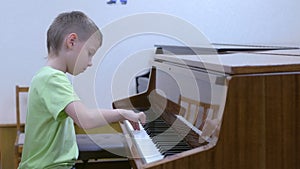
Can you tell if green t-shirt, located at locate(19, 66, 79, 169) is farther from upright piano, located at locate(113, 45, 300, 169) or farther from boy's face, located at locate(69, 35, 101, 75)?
upright piano, located at locate(113, 45, 300, 169)

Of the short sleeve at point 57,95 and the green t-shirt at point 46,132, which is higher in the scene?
the short sleeve at point 57,95

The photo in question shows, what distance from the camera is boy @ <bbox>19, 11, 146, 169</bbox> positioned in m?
1.38

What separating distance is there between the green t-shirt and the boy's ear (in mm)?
114

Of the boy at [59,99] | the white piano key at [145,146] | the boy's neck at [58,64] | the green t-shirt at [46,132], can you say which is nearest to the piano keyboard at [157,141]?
the white piano key at [145,146]

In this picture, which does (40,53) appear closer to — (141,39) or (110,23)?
(110,23)

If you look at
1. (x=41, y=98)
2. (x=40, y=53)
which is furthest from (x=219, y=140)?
(x=40, y=53)

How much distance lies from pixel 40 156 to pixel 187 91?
64 cm

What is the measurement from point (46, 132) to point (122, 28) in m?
2.13

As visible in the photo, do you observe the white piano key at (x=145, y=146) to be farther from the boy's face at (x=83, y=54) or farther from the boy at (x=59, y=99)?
the boy's face at (x=83, y=54)

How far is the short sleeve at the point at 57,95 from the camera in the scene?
1370 millimetres

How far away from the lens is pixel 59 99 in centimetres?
138

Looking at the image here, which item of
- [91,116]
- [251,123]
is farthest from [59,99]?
[251,123]

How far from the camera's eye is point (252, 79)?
110 centimetres

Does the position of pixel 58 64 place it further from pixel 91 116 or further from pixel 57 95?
pixel 91 116
